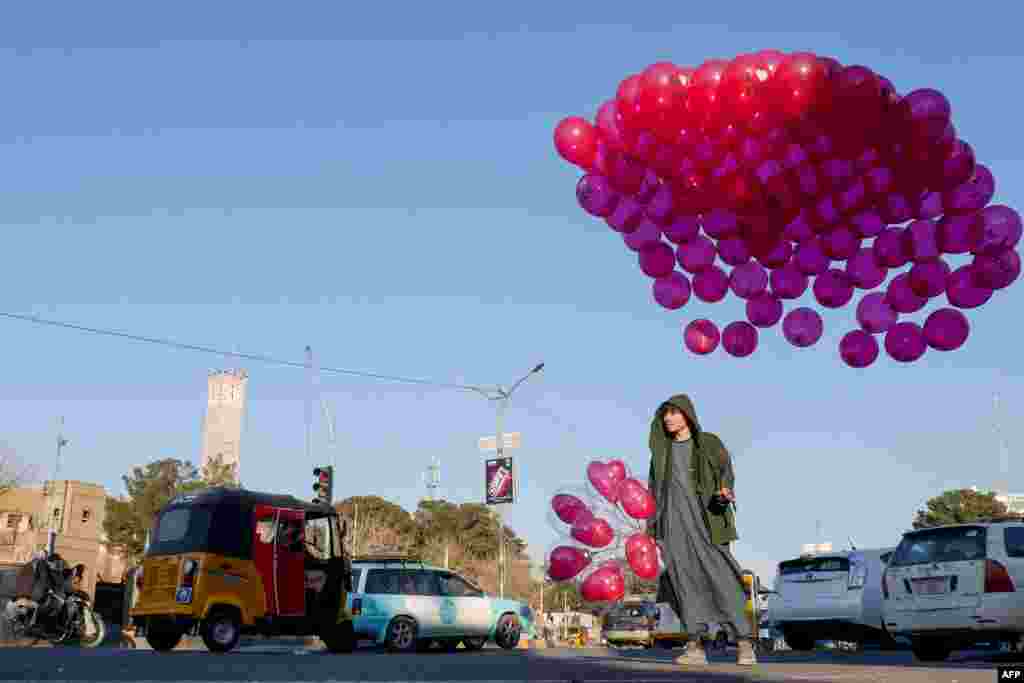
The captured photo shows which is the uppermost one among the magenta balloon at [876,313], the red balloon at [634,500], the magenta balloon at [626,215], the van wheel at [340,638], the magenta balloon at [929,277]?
the magenta balloon at [626,215]

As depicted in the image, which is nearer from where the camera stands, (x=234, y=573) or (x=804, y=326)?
(x=804, y=326)

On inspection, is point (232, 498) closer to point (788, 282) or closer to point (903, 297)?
point (788, 282)

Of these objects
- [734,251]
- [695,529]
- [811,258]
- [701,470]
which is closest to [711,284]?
[734,251]

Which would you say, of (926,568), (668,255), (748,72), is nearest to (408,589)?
(668,255)

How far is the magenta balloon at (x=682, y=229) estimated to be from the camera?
45.6 ft

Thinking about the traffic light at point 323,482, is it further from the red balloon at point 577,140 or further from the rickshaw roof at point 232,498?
the red balloon at point 577,140

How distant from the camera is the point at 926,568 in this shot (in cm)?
1226

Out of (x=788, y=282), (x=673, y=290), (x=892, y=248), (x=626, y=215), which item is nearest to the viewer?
(x=892, y=248)

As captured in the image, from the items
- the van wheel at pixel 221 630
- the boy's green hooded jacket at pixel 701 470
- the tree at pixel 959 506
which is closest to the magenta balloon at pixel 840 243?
the boy's green hooded jacket at pixel 701 470

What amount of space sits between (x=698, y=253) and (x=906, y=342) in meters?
2.73

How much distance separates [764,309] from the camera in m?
14.5

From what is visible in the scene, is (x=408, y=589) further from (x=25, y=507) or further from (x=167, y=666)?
(x=25, y=507)

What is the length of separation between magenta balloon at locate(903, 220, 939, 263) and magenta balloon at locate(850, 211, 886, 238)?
1.03 ft

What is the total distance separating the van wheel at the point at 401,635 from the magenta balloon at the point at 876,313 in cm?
1013
